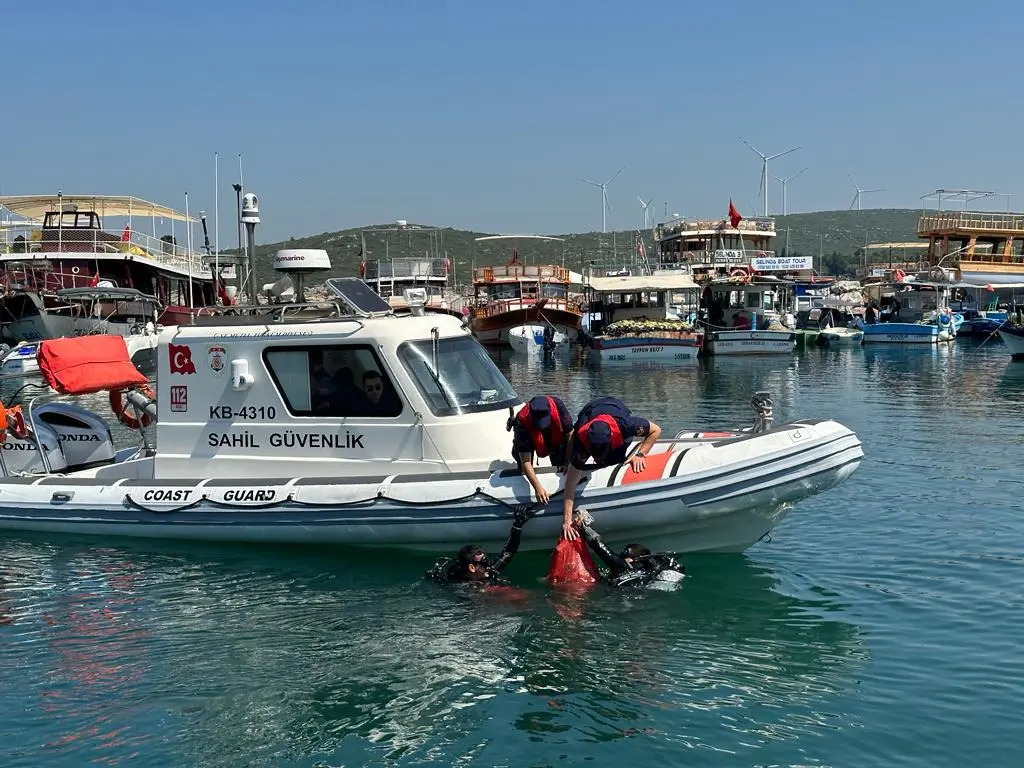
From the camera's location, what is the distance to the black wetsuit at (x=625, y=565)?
893 centimetres

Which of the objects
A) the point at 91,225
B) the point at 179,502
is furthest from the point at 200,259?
the point at 179,502

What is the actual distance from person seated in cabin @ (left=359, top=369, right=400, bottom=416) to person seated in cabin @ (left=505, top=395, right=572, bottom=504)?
1303 mm

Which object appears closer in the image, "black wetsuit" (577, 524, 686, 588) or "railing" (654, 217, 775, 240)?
"black wetsuit" (577, 524, 686, 588)

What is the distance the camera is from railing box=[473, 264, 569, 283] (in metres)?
57.0

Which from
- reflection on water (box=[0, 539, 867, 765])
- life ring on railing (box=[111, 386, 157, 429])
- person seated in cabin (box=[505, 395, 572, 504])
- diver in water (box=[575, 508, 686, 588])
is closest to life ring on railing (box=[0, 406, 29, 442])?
life ring on railing (box=[111, 386, 157, 429])

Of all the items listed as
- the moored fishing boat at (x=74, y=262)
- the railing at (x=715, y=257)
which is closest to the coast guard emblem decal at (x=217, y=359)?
the moored fishing boat at (x=74, y=262)

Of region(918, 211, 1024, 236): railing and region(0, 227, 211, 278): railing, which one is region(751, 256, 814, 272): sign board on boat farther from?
region(0, 227, 211, 278): railing

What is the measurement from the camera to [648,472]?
9.12m

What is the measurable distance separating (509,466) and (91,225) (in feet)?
136

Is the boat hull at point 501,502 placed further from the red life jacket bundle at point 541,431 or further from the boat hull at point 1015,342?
the boat hull at point 1015,342

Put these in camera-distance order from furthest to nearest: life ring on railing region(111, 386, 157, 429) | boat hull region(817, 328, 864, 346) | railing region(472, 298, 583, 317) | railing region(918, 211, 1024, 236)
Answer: railing region(918, 211, 1024, 236)
railing region(472, 298, 583, 317)
boat hull region(817, 328, 864, 346)
life ring on railing region(111, 386, 157, 429)

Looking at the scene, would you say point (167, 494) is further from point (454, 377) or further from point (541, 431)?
point (541, 431)

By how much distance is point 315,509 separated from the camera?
981 centimetres

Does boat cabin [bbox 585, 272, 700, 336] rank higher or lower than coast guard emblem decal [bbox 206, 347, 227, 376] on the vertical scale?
higher
